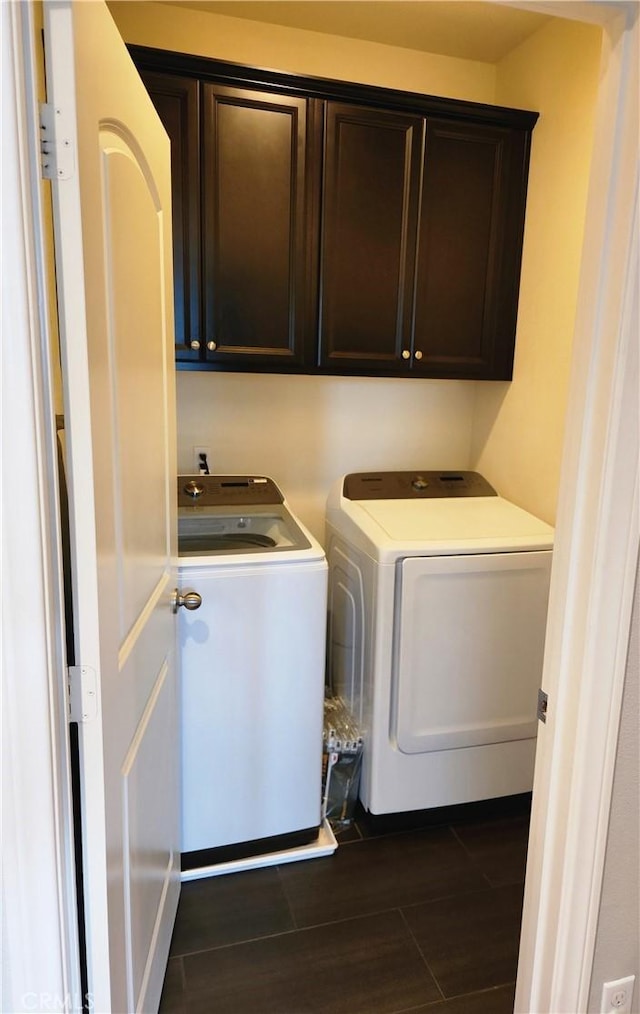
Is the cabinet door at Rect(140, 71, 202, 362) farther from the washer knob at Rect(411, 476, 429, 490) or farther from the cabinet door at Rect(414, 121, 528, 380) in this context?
the washer knob at Rect(411, 476, 429, 490)

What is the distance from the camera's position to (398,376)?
229cm

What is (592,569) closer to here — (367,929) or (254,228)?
(367,929)

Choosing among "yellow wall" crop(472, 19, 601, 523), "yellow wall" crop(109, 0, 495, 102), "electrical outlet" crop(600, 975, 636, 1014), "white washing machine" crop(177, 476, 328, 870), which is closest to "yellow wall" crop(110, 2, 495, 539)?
"yellow wall" crop(109, 0, 495, 102)

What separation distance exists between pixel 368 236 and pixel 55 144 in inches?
61.7

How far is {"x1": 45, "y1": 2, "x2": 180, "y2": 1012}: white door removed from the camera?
0.77 metres

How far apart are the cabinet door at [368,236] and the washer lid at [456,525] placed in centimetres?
51

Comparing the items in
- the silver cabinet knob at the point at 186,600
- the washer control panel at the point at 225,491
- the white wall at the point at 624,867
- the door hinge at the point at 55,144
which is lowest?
the white wall at the point at 624,867

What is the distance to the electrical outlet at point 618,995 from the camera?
1207 millimetres

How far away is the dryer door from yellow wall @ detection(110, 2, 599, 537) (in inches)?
15.7

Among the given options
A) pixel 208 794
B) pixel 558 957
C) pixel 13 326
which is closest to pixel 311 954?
pixel 208 794

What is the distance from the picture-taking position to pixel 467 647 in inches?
78.4

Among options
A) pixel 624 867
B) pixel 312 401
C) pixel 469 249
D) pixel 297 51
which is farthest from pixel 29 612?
pixel 297 51

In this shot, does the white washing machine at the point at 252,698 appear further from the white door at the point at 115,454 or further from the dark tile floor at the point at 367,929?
the white door at the point at 115,454

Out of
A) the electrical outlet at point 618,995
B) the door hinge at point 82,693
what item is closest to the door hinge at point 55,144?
the door hinge at point 82,693
